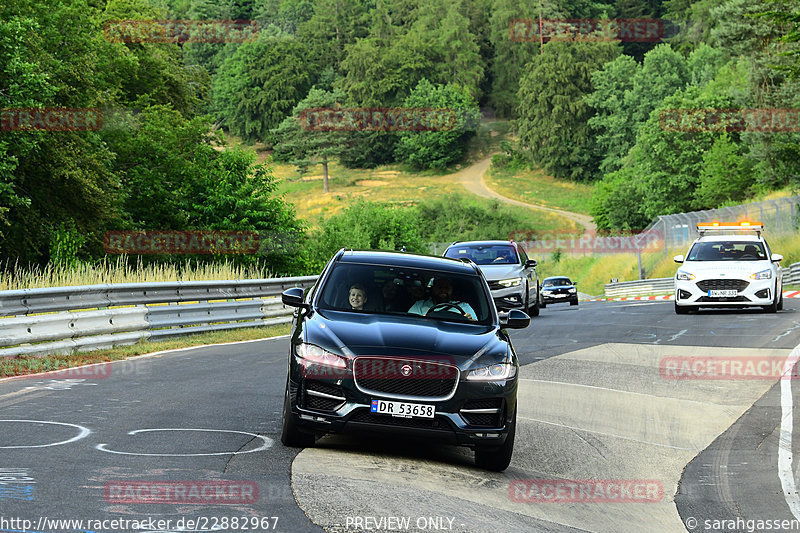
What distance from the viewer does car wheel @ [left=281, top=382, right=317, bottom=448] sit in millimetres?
8352

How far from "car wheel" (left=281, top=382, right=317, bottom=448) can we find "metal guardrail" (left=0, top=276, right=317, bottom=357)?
262 inches

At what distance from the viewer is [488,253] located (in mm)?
25609

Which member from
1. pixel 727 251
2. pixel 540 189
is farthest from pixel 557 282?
pixel 540 189

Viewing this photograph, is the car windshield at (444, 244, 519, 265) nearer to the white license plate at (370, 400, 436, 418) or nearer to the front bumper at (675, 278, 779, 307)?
the front bumper at (675, 278, 779, 307)

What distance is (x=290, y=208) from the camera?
159 feet

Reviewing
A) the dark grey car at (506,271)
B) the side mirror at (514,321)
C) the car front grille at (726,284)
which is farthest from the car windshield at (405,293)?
the car front grille at (726,284)

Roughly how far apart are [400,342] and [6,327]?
301 inches

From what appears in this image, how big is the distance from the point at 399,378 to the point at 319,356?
0.64 meters

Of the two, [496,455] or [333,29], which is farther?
[333,29]

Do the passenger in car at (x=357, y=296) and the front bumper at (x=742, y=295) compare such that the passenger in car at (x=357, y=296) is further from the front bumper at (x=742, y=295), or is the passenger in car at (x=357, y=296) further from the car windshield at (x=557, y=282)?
the car windshield at (x=557, y=282)

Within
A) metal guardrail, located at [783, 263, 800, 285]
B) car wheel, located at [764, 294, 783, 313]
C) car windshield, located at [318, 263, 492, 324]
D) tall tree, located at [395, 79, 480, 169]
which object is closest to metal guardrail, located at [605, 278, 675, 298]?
metal guardrail, located at [783, 263, 800, 285]

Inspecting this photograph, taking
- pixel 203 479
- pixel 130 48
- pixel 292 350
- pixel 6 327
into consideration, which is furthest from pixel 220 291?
pixel 130 48

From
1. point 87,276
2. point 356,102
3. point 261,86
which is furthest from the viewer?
point 261,86

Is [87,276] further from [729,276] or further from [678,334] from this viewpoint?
[729,276]
